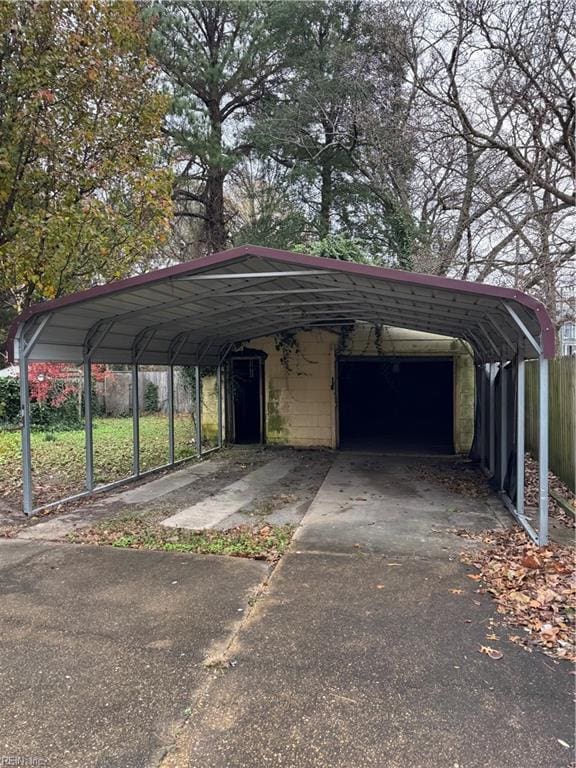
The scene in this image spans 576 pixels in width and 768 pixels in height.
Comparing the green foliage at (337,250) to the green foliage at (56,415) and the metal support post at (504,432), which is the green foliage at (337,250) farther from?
the green foliage at (56,415)

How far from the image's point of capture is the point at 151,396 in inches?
647

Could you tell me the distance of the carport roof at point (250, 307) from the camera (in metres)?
4.64

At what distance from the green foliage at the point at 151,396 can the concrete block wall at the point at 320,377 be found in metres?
6.26

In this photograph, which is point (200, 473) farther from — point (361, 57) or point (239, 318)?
point (361, 57)

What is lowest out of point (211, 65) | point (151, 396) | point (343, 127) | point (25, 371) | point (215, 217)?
point (151, 396)

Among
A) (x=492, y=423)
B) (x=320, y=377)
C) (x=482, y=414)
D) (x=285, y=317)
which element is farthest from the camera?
(x=320, y=377)

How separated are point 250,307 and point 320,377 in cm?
376

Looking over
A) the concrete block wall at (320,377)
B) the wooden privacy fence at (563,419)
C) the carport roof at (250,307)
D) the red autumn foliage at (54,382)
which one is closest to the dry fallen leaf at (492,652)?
the carport roof at (250,307)

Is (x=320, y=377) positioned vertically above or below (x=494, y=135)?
below

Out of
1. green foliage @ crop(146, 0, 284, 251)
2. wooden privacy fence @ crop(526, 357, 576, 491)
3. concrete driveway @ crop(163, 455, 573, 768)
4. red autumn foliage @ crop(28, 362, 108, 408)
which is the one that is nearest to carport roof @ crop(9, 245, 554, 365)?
wooden privacy fence @ crop(526, 357, 576, 491)

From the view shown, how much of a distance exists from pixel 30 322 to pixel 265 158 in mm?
7685

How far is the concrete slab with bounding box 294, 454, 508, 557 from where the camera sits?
15.8 ft

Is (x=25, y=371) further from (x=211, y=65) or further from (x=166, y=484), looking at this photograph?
(x=211, y=65)

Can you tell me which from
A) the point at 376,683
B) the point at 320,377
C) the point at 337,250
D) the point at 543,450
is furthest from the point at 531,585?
the point at 320,377
